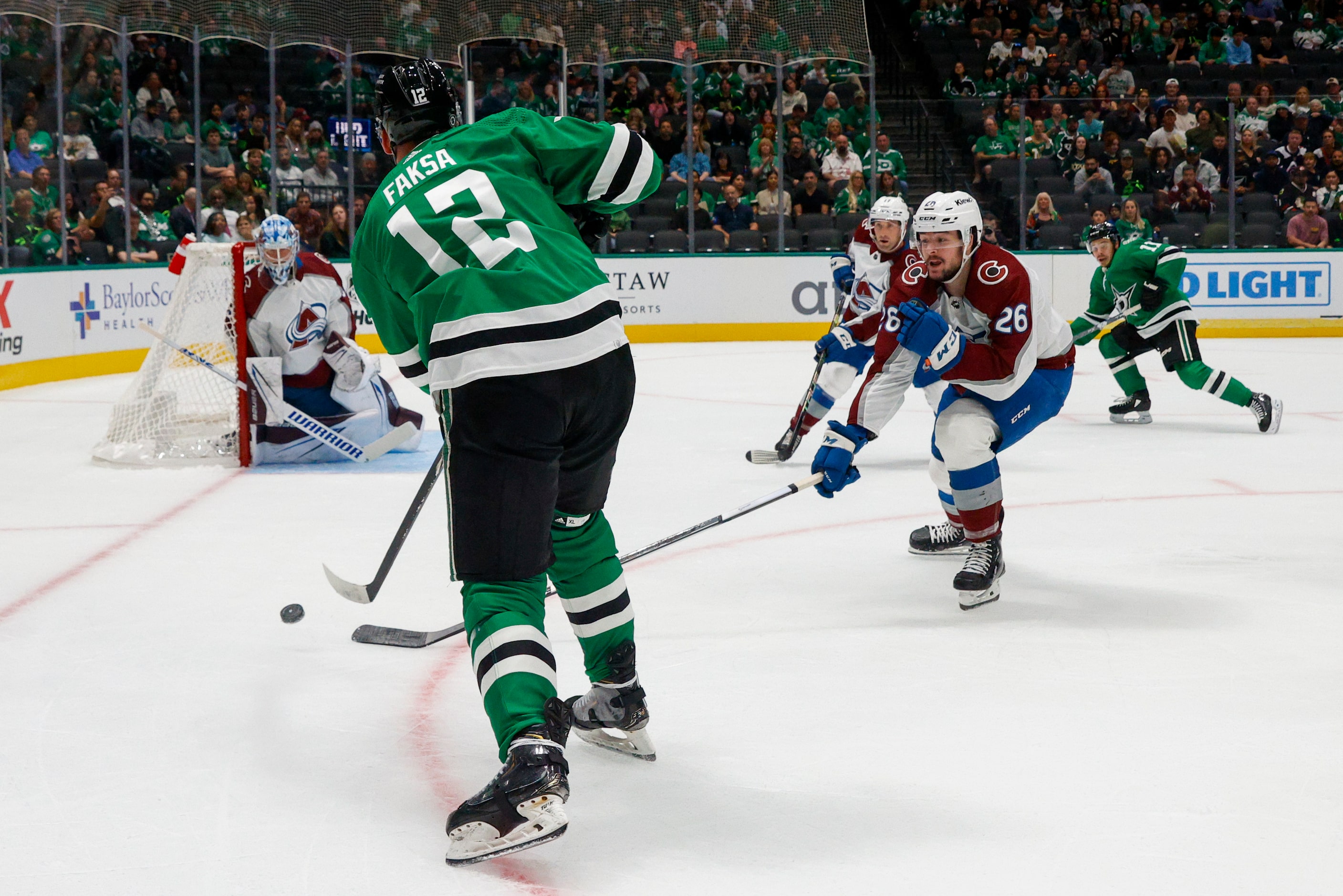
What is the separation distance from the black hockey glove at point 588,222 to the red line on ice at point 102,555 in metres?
1.78

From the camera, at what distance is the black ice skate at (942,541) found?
3607 mm

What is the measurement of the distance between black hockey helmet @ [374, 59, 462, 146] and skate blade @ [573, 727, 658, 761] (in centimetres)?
95

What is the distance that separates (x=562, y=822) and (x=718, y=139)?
33.2 feet

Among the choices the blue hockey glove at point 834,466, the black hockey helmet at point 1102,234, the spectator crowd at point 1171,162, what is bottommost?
the blue hockey glove at point 834,466

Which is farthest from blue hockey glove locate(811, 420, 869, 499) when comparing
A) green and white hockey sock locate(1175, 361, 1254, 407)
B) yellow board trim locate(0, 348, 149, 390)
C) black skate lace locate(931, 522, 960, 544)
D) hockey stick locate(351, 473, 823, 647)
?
yellow board trim locate(0, 348, 149, 390)

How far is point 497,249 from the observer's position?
1.76 m

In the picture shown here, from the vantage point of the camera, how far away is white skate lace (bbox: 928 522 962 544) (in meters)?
3.61

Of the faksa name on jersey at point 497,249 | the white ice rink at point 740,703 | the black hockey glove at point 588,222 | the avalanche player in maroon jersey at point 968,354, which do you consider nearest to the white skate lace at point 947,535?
the white ice rink at point 740,703

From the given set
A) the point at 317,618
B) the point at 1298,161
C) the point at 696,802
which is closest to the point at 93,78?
the point at 317,618

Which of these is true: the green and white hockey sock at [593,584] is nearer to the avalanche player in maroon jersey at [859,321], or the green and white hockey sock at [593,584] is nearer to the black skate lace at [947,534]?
the black skate lace at [947,534]

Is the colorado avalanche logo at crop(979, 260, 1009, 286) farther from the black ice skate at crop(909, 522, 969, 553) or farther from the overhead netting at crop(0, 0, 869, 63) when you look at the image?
the overhead netting at crop(0, 0, 869, 63)

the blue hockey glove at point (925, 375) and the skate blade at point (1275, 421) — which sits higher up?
the blue hockey glove at point (925, 375)

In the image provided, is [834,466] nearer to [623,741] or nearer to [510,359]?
[623,741]

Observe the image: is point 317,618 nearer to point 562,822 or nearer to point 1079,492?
point 562,822
